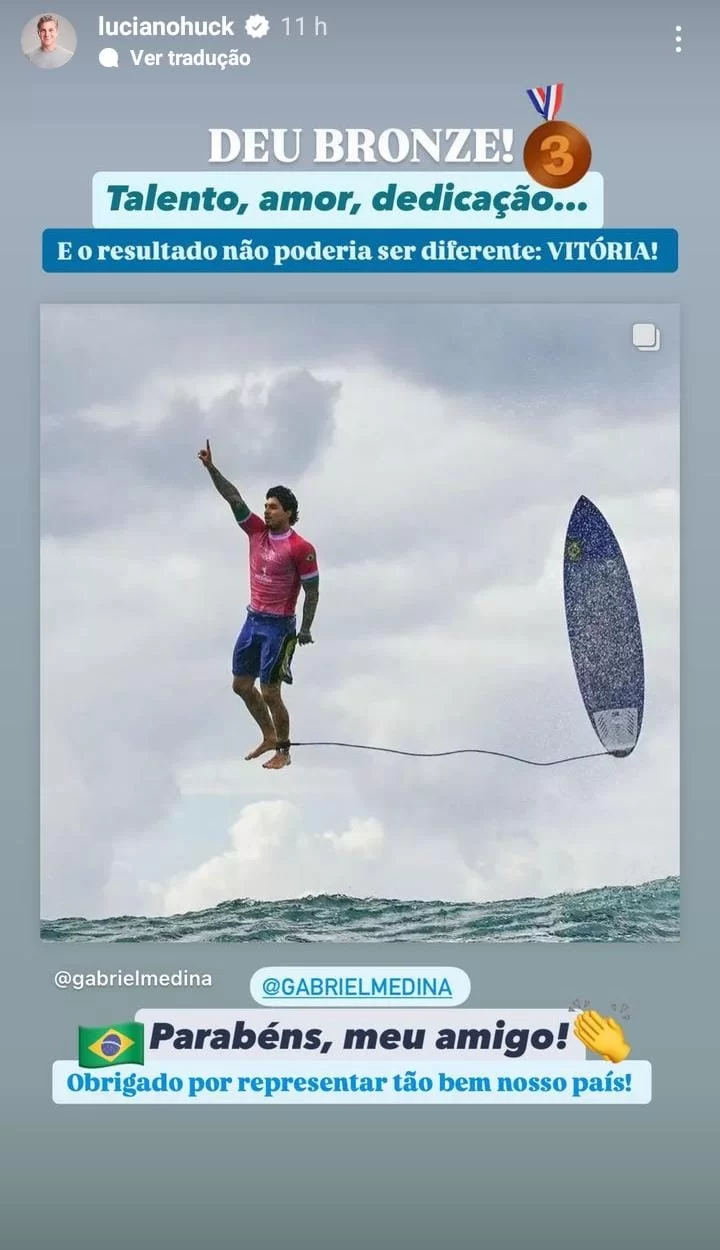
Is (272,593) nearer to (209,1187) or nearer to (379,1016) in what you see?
(379,1016)

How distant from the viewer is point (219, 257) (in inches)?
196

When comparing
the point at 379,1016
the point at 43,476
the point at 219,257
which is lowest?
the point at 379,1016

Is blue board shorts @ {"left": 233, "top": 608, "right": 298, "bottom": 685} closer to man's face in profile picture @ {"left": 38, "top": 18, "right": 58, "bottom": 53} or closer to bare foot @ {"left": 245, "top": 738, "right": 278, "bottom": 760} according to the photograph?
bare foot @ {"left": 245, "top": 738, "right": 278, "bottom": 760}

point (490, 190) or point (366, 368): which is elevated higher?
point (490, 190)

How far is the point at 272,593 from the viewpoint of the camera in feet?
16.5

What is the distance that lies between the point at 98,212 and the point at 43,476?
0.97 m

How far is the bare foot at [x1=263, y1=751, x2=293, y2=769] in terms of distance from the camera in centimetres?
499

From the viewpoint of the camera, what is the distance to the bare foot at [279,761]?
4.99m

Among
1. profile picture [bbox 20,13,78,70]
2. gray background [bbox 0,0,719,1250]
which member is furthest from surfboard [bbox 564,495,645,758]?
profile picture [bbox 20,13,78,70]

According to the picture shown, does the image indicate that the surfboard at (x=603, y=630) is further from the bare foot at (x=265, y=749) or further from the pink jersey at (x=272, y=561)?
the bare foot at (x=265, y=749)

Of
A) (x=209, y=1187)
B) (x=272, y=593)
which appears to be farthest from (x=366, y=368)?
(x=209, y=1187)

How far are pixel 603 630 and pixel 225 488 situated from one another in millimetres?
1458

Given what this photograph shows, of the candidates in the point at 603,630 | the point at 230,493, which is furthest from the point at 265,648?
the point at 603,630

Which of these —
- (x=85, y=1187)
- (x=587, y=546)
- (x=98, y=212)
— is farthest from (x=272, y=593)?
(x=85, y=1187)
